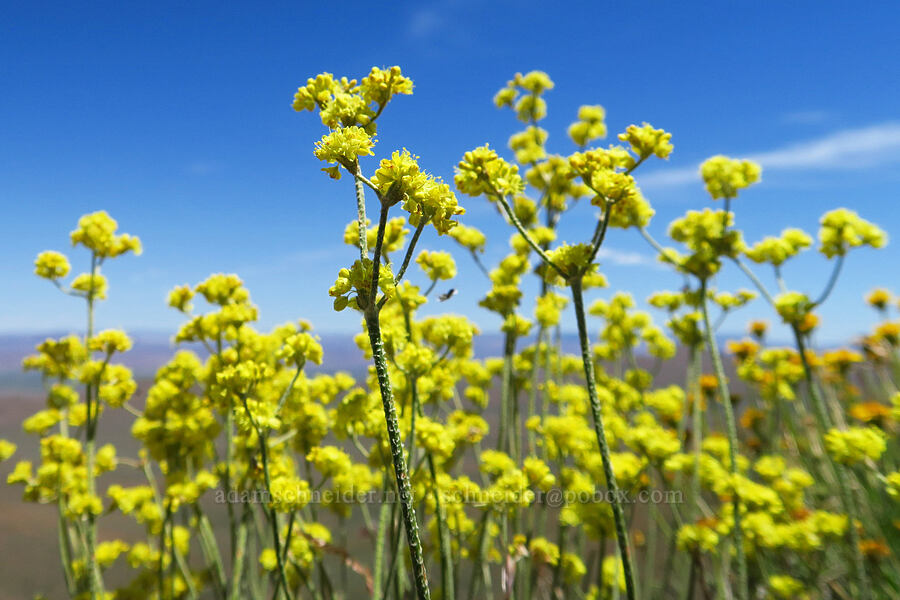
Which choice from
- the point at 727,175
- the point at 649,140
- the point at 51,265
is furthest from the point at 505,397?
the point at 51,265

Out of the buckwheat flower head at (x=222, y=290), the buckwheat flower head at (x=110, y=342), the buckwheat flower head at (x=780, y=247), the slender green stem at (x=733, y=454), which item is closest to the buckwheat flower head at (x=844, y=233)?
the buckwheat flower head at (x=780, y=247)

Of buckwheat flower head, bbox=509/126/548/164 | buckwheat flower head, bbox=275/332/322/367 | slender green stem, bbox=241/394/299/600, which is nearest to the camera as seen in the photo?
slender green stem, bbox=241/394/299/600

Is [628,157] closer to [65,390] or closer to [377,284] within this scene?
[377,284]

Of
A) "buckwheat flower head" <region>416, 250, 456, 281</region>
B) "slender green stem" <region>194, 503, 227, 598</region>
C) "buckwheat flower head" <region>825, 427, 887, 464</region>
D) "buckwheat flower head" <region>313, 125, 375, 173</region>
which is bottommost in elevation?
"slender green stem" <region>194, 503, 227, 598</region>

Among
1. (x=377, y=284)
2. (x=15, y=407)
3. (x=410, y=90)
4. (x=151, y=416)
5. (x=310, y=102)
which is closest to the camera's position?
(x=377, y=284)

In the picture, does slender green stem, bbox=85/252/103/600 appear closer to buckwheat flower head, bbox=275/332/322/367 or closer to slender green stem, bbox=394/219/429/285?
buckwheat flower head, bbox=275/332/322/367

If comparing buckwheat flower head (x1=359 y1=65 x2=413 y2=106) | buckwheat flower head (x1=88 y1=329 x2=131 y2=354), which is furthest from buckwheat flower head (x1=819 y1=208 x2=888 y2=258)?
buckwheat flower head (x1=88 y1=329 x2=131 y2=354)

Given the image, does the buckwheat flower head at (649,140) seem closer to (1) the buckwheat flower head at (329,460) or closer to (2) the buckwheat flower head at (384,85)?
(2) the buckwheat flower head at (384,85)

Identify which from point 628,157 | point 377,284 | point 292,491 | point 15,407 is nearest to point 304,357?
point 292,491
